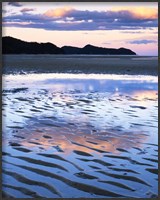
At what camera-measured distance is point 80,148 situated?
6781 millimetres

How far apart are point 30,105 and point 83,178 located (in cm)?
618

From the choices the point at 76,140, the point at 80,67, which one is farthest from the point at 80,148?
the point at 80,67

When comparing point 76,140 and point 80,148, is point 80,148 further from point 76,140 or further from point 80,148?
point 76,140

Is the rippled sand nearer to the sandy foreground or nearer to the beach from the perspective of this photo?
the beach

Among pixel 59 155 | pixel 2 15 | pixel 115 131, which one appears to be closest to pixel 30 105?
pixel 115 131

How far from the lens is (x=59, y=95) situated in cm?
1362

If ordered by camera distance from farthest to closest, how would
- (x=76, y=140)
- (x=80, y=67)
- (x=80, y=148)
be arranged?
1. (x=80, y=67)
2. (x=76, y=140)
3. (x=80, y=148)

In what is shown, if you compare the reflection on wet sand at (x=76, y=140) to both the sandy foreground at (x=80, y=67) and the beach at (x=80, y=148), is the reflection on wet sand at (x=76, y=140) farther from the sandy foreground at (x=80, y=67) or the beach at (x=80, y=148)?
the sandy foreground at (x=80, y=67)

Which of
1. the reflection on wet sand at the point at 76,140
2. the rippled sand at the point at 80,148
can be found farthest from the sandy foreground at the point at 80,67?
the reflection on wet sand at the point at 76,140

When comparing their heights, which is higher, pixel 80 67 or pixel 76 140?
pixel 80 67

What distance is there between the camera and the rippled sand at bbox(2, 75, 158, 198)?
5.01 metres

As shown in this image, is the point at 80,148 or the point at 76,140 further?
the point at 76,140

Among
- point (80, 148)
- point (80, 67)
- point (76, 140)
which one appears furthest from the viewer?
point (80, 67)

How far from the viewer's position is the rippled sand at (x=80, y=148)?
197 inches
